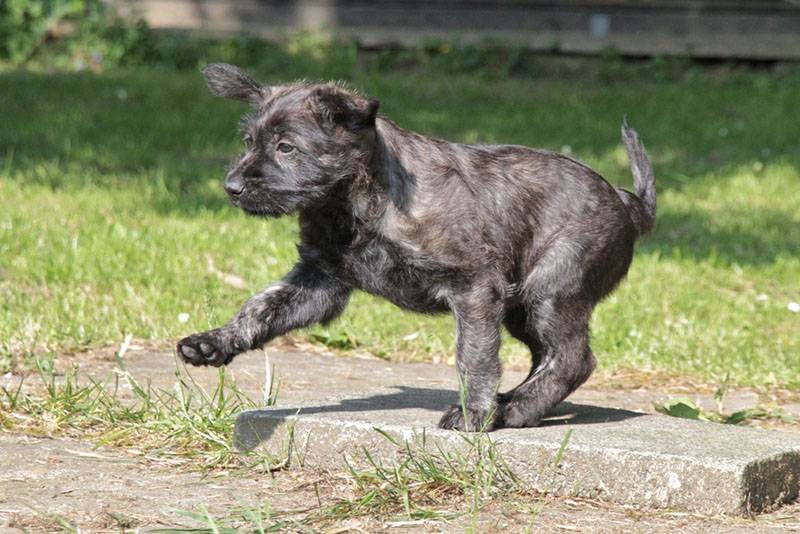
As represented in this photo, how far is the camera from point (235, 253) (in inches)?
326

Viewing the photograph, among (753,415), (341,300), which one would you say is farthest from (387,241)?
(753,415)

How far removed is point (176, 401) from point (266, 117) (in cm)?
136

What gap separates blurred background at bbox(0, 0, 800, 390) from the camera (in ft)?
22.6

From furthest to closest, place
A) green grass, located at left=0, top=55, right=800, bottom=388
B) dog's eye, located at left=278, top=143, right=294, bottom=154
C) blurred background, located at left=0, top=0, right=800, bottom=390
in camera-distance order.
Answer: blurred background, located at left=0, top=0, right=800, bottom=390
green grass, located at left=0, top=55, right=800, bottom=388
dog's eye, located at left=278, top=143, right=294, bottom=154

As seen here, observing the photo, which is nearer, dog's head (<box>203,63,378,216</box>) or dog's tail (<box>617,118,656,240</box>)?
dog's head (<box>203,63,378,216</box>)

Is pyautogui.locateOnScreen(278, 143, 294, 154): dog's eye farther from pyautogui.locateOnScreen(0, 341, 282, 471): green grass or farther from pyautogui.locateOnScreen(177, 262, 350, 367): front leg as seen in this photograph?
pyautogui.locateOnScreen(0, 341, 282, 471): green grass

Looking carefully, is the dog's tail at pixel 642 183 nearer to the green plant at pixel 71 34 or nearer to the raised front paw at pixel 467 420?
the raised front paw at pixel 467 420

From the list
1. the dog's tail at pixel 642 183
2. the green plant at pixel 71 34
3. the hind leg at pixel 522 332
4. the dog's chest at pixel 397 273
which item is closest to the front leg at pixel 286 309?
the dog's chest at pixel 397 273

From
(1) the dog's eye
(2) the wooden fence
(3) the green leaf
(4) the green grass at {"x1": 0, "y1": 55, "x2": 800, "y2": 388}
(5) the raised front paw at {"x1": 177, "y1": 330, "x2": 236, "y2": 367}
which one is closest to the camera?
(5) the raised front paw at {"x1": 177, "y1": 330, "x2": 236, "y2": 367}

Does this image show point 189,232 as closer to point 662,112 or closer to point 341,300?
point 341,300

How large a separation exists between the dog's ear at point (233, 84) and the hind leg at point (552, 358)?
52.4 inches

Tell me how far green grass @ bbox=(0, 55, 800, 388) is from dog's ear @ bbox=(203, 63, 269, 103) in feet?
3.75

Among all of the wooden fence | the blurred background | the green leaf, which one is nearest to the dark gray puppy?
the green leaf

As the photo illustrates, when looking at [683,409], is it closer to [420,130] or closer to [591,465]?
[591,465]
